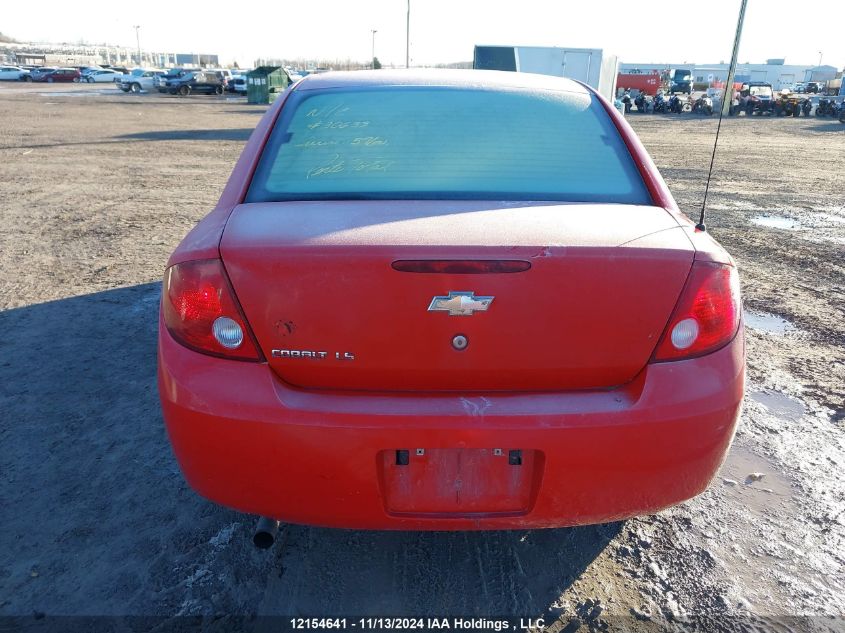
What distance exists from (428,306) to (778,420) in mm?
2491

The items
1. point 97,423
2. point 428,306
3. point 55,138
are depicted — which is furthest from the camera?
point 55,138

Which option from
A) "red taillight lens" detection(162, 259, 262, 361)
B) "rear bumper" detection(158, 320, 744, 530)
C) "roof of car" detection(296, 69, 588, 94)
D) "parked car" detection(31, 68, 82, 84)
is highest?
"roof of car" detection(296, 69, 588, 94)

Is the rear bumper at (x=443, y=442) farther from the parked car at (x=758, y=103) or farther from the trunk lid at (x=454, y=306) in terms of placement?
the parked car at (x=758, y=103)

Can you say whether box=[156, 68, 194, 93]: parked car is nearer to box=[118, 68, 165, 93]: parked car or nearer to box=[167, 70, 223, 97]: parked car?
box=[167, 70, 223, 97]: parked car

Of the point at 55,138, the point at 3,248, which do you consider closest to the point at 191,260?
the point at 3,248

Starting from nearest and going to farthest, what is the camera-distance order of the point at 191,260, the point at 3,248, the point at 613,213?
the point at 191,260 → the point at 613,213 → the point at 3,248

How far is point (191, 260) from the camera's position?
195 centimetres

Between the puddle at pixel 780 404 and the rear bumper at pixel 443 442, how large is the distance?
1.81 metres

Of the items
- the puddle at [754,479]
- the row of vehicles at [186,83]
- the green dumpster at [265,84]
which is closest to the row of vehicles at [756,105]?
the green dumpster at [265,84]

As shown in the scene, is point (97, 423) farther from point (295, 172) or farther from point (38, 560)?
point (295, 172)

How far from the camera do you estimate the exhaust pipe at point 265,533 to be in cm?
214

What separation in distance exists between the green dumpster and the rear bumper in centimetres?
3972

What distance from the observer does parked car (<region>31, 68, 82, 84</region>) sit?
62812 millimetres

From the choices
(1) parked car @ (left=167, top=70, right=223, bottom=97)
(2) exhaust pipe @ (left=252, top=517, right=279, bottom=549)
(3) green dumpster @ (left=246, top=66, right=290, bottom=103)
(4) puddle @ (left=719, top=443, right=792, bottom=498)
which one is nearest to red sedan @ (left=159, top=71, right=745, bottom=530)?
(2) exhaust pipe @ (left=252, top=517, right=279, bottom=549)
